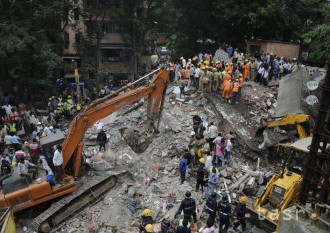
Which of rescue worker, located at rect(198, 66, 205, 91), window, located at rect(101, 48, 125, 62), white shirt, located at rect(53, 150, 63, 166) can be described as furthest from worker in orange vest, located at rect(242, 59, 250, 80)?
window, located at rect(101, 48, 125, 62)

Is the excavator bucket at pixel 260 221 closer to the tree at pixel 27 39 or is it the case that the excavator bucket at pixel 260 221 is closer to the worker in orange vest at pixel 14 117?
the worker in orange vest at pixel 14 117

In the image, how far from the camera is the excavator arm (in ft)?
42.2

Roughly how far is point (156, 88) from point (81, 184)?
15.3ft

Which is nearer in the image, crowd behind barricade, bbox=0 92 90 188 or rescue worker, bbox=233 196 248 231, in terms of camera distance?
rescue worker, bbox=233 196 248 231

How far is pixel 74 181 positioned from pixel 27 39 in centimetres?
1245

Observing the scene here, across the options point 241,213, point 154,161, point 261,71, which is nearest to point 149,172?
point 154,161

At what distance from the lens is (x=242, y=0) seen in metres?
29.9

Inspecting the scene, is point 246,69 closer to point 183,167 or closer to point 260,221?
point 183,167

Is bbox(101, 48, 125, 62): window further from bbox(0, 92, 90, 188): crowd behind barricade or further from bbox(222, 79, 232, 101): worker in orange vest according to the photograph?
bbox(222, 79, 232, 101): worker in orange vest

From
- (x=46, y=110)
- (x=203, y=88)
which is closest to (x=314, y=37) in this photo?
(x=203, y=88)

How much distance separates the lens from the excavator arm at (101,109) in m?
12.9

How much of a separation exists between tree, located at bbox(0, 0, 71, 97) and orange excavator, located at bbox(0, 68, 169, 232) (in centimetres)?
1030

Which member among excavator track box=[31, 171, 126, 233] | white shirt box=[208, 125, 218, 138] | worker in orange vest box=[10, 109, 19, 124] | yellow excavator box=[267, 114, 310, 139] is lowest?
excavator track box=[31, 171, 126, 233]

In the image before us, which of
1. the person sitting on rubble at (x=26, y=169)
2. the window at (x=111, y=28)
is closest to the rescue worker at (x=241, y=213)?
the person sitting on rubble at (x=26, y=169)
